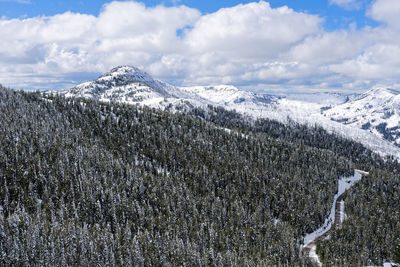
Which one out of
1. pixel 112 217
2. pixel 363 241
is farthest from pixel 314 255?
pixel 112 217

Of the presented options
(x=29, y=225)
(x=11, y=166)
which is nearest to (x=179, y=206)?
(x=29, y=225)

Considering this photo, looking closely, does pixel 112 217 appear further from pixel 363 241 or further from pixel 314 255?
pixel 363 241

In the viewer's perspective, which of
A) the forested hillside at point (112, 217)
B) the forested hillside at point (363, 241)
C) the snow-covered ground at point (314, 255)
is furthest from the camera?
the snow-covered ground at point (314, 255)

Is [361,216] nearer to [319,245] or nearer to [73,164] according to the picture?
[319,245]

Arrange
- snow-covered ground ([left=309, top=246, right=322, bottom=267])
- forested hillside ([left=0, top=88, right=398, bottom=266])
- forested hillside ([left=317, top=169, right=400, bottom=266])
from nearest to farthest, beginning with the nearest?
forested hillside ([left=0, top=88, right=398, bottom=266])
forested hillside ([left=317, top=169, right=400, bottom=266])
snow-covered ground ([left=309, top=246, right=322, bottom=267])

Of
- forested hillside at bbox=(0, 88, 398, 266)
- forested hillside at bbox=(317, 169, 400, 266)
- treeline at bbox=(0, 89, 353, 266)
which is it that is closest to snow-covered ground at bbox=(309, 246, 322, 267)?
forested hillside at bbox=(317, 169, 400, 266)

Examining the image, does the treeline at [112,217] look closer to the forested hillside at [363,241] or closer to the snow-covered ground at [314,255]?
the snow-covered ground at [314,255]

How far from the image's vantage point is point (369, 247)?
16638cm

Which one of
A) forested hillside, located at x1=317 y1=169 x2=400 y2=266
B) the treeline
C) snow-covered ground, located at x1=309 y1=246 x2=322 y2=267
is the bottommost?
snow-covered ground, located at x1=309 y1=246 x2=322 y2=267

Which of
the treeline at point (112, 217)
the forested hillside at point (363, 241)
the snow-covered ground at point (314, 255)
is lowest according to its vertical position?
the snow-covered ground at point (314, 255)

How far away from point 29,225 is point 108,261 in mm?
34175

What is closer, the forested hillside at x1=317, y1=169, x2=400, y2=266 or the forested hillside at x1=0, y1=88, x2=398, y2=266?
the forested hillside at x1=0, y1=88, x2=398, y2=266

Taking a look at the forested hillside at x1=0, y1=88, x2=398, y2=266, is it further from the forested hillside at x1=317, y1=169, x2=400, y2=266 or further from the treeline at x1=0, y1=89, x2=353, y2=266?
the forested hillside at x1=317, y1=169, x2=400, y2=266

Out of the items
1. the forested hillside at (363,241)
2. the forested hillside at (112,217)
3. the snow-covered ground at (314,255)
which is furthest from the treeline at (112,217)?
the forested hillside at (363,241)
